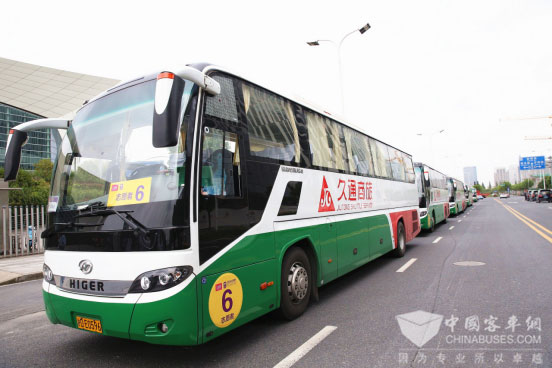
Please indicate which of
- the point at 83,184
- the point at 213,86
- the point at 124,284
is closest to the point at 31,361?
the point at 124,284

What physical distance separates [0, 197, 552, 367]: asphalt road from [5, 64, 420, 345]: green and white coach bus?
471 millimetres

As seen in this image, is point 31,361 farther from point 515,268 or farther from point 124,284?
point 515,268

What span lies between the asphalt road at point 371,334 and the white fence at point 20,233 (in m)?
6.72

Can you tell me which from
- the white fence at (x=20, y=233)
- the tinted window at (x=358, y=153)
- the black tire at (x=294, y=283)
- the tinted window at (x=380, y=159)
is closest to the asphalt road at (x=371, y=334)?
the black tire at (x=294, y=283)

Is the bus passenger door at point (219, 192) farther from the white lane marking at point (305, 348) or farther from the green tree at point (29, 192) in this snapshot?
the green tree at point (29, 192)

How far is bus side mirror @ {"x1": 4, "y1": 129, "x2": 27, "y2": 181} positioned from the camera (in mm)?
4078

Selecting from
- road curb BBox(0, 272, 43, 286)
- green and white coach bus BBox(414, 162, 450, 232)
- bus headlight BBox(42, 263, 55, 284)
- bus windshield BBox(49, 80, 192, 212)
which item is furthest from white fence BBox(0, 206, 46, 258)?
green and white coach bus BBox(414, 162, 450, 232)

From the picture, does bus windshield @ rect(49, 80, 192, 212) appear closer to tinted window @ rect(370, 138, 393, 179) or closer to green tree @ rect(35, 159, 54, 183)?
tinted window @ rect(370, 138, 393, 179)

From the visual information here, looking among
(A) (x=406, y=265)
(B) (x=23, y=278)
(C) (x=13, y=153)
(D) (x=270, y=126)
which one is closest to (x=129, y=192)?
(C) (x=13, y=153)

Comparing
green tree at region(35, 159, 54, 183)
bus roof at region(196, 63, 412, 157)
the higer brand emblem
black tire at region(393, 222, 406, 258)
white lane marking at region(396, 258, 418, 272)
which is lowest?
white lane marking at region(396, 258, 418, 272)

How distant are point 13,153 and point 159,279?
8.12 ft

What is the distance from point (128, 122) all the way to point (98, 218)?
986 mm

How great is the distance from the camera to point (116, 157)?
3590mm

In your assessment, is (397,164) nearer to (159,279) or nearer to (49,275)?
(159,279)
